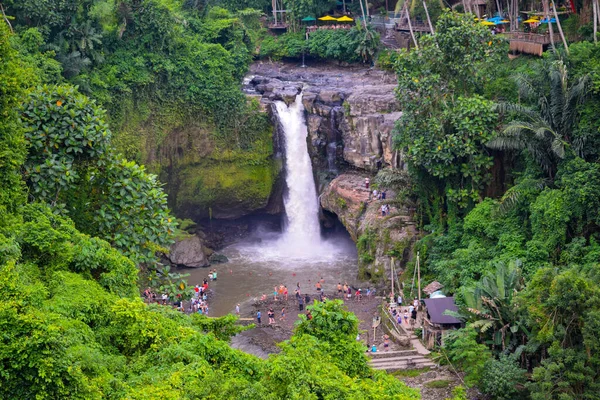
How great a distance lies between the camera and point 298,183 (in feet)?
136

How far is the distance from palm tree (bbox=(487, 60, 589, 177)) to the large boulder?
1501cm

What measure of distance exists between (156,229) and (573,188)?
14574 mm

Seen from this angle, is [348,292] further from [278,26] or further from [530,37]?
[278,26]

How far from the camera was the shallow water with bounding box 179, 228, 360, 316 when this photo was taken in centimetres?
3416

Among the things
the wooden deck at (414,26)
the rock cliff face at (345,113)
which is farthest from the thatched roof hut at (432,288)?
the wooden deck at (414,26)

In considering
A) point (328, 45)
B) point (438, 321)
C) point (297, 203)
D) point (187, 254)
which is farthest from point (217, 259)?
point (328, 45)

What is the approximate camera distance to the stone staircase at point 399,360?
84.5ft

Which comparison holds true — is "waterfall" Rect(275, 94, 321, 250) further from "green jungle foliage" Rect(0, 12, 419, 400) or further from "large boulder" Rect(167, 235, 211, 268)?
"green jungle foliage" Rect(0, 12, 419, 400)

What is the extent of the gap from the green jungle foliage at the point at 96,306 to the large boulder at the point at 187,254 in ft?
58.1

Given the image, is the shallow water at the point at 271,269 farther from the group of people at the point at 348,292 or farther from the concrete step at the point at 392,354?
A: the concrete step at the point at 392,354

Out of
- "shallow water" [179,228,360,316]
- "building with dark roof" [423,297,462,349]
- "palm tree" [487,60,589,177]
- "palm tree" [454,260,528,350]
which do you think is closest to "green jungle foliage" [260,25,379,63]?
"shallow water" [179,228,360,316]

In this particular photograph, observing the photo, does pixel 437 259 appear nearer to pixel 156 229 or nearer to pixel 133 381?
pixel 156 229

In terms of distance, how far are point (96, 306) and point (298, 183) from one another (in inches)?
1042

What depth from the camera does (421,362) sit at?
25984 mm
